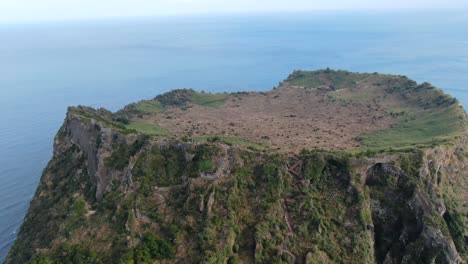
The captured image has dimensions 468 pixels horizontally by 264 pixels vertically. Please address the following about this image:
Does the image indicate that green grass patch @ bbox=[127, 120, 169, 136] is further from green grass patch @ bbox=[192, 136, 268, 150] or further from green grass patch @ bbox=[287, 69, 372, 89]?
green grass patch @ bbox=[287, 69, 372, 89]

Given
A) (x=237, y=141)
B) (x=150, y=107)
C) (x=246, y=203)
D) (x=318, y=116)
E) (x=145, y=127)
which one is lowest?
(x=150, y=107)

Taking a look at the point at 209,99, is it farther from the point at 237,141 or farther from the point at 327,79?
the point at 237,141

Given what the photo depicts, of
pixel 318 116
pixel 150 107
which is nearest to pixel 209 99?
pixel 150 107

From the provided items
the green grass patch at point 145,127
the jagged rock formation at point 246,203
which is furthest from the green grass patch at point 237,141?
the green grass patch at point 145,127

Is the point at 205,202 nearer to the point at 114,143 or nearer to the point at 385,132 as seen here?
the point at 114,143

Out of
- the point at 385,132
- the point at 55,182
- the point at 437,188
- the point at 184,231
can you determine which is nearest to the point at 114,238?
the point at 184,231

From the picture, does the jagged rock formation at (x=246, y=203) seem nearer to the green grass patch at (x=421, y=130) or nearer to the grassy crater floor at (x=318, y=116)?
the green grass patch at (x=421, y=130)
